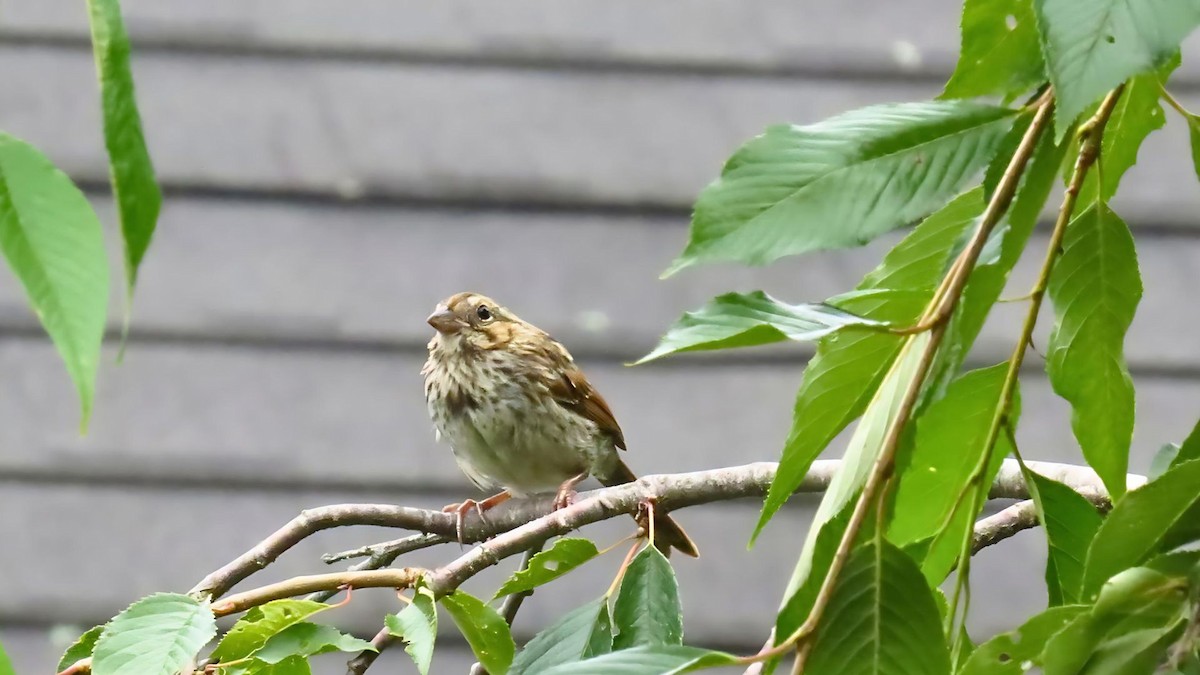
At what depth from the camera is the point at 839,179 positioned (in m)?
0.56

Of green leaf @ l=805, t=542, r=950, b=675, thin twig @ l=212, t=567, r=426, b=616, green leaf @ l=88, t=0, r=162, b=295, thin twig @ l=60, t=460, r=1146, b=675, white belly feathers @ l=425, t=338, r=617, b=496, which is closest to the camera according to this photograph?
green leaf @ l=88, t=0, r=162, b=295

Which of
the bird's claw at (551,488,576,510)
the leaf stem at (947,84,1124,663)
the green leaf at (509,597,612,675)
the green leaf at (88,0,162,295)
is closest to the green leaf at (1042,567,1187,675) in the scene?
the leaf stem at (947,84,1124,663)

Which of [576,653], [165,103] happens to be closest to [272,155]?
[165,103]

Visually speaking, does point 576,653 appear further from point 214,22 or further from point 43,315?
point 214,22

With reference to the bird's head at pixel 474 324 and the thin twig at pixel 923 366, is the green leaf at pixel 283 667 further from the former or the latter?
the bird's head at pixel 474 324

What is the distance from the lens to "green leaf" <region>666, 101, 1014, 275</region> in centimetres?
54

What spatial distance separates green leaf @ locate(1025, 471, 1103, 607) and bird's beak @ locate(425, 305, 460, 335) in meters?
1.55

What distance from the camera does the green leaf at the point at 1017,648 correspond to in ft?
1.82

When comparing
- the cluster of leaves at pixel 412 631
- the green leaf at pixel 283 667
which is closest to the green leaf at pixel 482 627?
the cluster of leaves at pixel 412 631

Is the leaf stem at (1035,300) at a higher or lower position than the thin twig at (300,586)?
higher

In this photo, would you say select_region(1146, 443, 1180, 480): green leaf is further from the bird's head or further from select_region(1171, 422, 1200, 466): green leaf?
the bird's head

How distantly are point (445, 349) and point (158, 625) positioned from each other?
4.72 feet

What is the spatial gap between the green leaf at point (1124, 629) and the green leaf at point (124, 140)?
1.19 ft

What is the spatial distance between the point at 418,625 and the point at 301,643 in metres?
0.08
